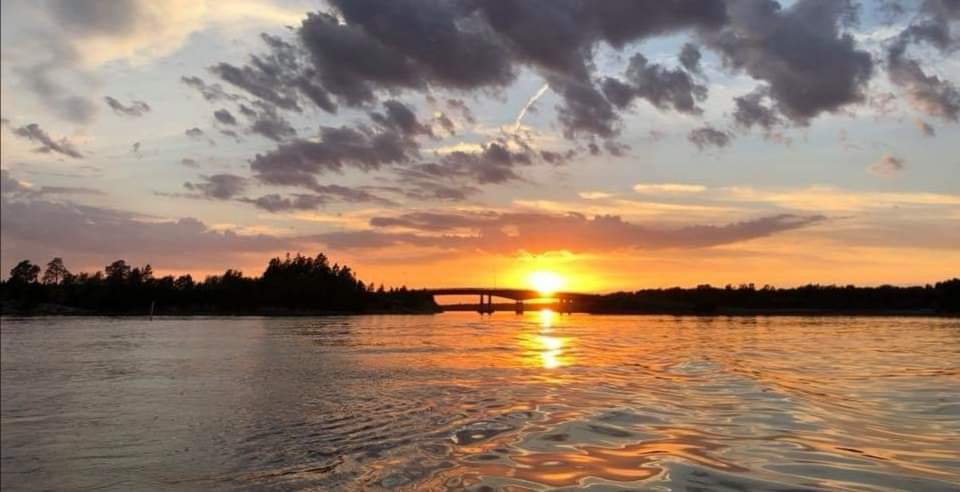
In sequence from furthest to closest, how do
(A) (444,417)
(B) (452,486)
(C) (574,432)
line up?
(A) (444,417)
(C) (574,432)
(B) (452,486)

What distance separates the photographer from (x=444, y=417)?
73.2 feet

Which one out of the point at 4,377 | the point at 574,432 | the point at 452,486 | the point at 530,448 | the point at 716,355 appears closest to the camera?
the point at 452,486

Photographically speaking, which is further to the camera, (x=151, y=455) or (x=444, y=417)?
(x=444, y=417)

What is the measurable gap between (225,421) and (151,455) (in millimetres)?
5288

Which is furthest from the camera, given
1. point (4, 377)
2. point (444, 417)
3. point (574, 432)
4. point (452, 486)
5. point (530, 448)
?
point (4, 377)

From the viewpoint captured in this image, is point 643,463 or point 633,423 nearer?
point 643,463

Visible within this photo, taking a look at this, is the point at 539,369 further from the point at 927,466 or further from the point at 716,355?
the point at 927,466

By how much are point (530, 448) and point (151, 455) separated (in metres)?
9.65

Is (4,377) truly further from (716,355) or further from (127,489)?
(716,355)

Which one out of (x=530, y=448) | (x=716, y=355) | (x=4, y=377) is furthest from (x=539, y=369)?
(x=4, y=377)

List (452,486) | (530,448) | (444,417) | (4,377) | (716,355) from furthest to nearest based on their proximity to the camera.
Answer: (716,355), (4,377), (444,417), (530,448), (452,486)

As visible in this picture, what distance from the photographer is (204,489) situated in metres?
14.1

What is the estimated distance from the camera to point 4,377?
3875cm

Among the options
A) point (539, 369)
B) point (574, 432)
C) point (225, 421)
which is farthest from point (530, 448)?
point (539, 369)
